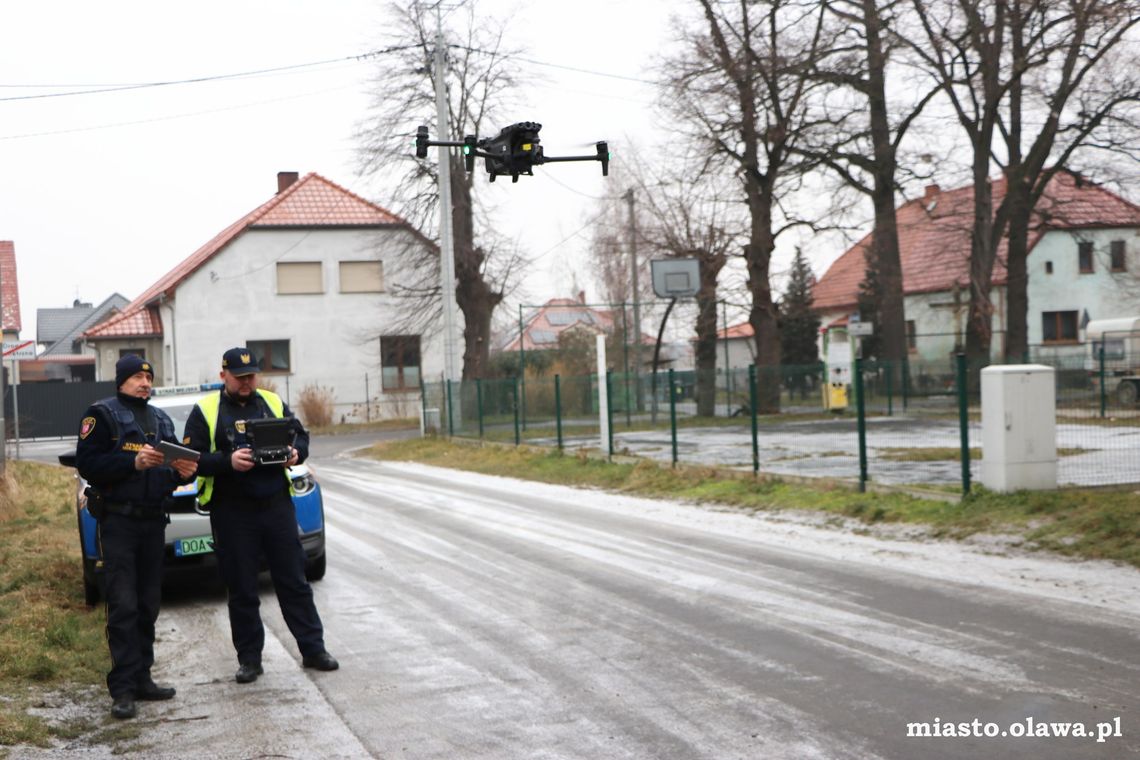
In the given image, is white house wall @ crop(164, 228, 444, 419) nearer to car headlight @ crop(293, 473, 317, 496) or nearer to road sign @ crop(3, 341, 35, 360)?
road sign @ crop(3, 341, 35, 360)

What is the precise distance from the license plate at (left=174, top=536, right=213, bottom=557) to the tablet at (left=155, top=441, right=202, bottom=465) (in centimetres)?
320

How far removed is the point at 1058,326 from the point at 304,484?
167 ft

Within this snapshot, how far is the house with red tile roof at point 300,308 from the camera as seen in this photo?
48.1 metres

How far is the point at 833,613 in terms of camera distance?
28.2 feet

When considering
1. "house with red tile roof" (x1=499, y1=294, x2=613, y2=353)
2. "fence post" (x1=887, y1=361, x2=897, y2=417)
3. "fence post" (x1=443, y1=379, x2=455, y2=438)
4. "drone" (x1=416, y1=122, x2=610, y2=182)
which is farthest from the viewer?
"house with red tile roof" (x1=499, y1=294, x2=613, y2=353)

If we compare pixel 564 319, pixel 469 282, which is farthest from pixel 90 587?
pixel 564 319

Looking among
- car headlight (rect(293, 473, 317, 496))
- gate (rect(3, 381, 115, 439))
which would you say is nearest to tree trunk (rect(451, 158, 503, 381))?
gate (rect(3, 381, 115, 439))

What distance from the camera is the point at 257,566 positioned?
24.2ft

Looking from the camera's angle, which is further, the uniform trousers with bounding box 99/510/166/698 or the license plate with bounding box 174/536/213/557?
the license plate with bounding box 174/536/213/557

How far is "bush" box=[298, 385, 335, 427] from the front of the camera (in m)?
45.0

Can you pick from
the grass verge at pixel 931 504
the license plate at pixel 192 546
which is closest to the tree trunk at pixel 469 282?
the grass verge at pixel 931 504

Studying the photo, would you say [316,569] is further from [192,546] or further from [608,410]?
[608,410]

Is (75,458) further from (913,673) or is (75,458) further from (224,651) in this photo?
(913,673)

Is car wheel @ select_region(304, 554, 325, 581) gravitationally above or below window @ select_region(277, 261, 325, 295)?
below
